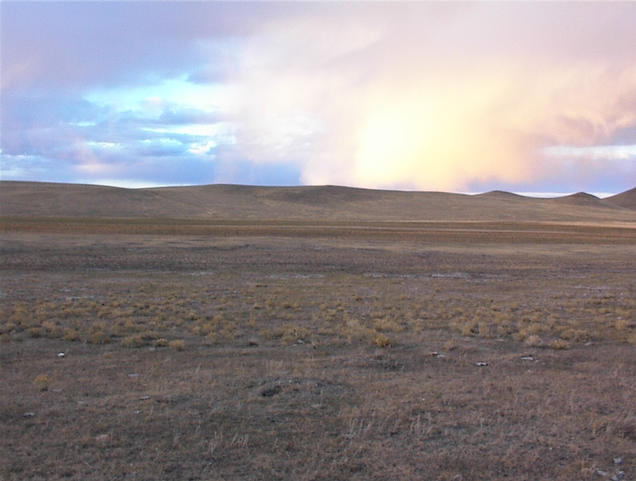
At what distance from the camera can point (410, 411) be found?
24.8 ft

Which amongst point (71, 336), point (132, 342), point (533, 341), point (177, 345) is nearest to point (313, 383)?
point (177, 345)

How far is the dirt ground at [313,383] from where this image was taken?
19.9ft

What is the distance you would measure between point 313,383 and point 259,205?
119248 millimetres

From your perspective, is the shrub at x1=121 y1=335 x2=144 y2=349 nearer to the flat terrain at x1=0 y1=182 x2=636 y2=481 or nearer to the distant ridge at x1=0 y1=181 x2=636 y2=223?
the flat terrain at x1=0 y1=182 x2=636 y2=481

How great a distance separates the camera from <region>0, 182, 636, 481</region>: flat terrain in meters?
6.07

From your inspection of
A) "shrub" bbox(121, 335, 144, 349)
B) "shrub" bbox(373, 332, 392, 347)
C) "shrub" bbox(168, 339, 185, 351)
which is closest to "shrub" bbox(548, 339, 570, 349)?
"shrub" bbox(373, 332, 392, 347)

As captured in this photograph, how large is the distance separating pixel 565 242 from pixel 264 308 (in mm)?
45434

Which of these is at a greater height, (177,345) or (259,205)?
(259,205)

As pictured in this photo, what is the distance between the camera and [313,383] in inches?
342

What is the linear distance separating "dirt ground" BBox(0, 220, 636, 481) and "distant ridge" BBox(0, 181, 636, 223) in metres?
80.5

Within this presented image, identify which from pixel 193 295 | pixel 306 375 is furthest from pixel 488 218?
pixel 306 375

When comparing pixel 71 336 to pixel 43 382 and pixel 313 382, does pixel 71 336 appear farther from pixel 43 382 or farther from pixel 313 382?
pixel 313 382

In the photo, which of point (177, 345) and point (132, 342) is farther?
point (132, 342)

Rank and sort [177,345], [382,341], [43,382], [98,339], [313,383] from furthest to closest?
[98,339] → [382,341] → [177,345] → [313,383] → [43,382]
